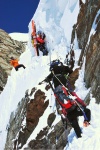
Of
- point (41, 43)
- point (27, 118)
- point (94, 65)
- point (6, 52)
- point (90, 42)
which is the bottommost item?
point (94, 65)

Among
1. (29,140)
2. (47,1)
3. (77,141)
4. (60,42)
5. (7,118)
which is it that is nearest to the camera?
(77,141)

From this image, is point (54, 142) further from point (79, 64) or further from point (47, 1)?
point (47, 1)

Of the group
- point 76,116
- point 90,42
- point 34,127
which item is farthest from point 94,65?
point 34,127

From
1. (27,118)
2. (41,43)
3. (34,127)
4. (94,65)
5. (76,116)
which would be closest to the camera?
(76,116)

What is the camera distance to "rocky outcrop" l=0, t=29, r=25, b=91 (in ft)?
144

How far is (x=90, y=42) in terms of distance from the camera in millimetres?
16422

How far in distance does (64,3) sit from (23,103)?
28.9 feet

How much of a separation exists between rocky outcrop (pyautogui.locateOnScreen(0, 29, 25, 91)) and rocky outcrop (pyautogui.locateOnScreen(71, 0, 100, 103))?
922 inches

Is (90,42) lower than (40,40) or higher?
lower

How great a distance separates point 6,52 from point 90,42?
3300cm

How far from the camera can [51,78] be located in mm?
12820

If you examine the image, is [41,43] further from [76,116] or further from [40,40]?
[76,116]

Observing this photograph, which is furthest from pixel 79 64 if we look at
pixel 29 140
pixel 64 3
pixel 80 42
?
pixel 64 3

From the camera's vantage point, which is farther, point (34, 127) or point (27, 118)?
point (27, 118)
